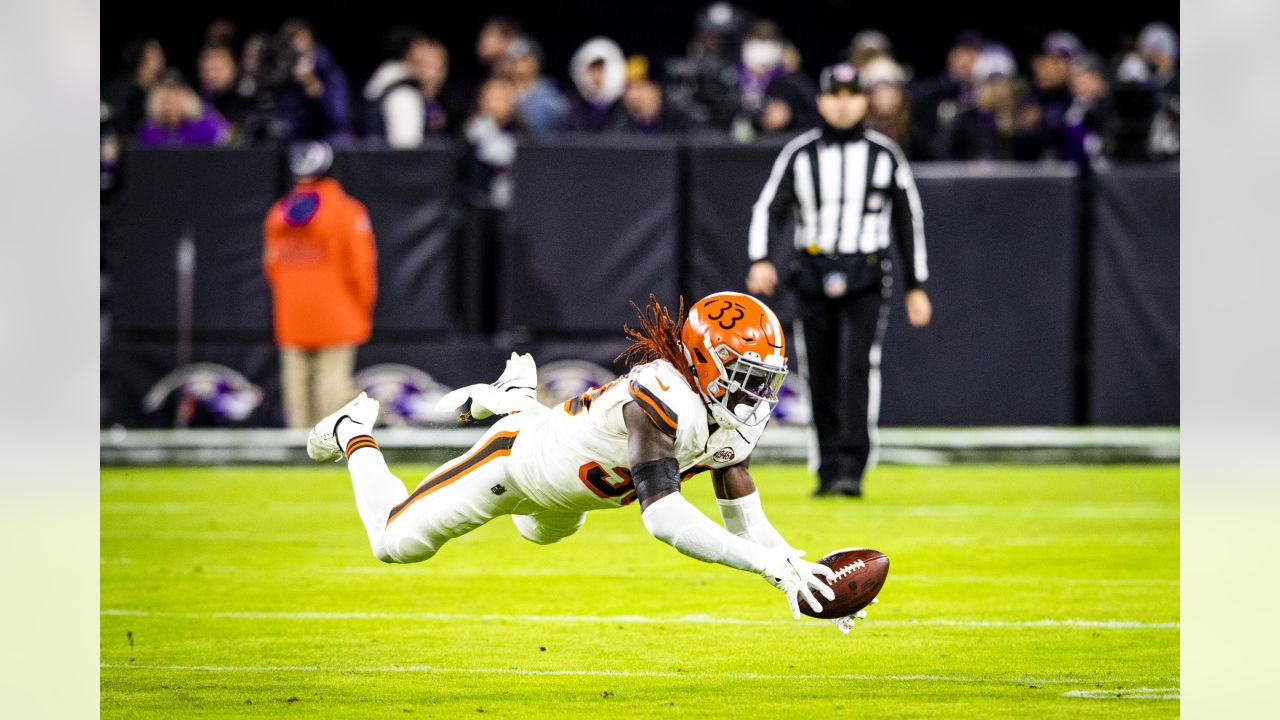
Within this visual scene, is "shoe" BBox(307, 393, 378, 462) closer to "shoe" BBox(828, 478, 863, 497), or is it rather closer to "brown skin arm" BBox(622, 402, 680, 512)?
"brown skin arm" BBox(622, 402, 680, 512)

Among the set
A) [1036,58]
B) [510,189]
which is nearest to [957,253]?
[1036,58]

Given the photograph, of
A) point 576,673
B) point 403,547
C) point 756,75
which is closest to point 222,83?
point 756,75

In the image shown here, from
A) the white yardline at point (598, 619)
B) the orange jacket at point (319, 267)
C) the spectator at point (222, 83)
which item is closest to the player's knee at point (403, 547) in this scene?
the white yardline at point (598, 619)

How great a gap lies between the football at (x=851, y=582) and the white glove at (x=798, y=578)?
2 centimetres

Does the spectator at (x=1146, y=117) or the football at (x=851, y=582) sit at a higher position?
the spectator at (x=1146, y=117)

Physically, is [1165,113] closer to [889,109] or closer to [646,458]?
[889,109]

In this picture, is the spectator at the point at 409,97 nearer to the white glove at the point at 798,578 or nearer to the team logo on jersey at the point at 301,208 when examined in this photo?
the team logo on jersey at the point at 301,208

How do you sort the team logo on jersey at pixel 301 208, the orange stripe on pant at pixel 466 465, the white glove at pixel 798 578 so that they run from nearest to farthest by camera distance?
1. the white glove at pixel 798 578
2. the orange stripe on pant at pixel 466 465
3. the team logo on jersey at pixel 301 208

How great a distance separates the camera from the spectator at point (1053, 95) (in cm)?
1064

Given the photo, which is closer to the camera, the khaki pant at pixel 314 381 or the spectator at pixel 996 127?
the khaki pant at pixel 314 381
